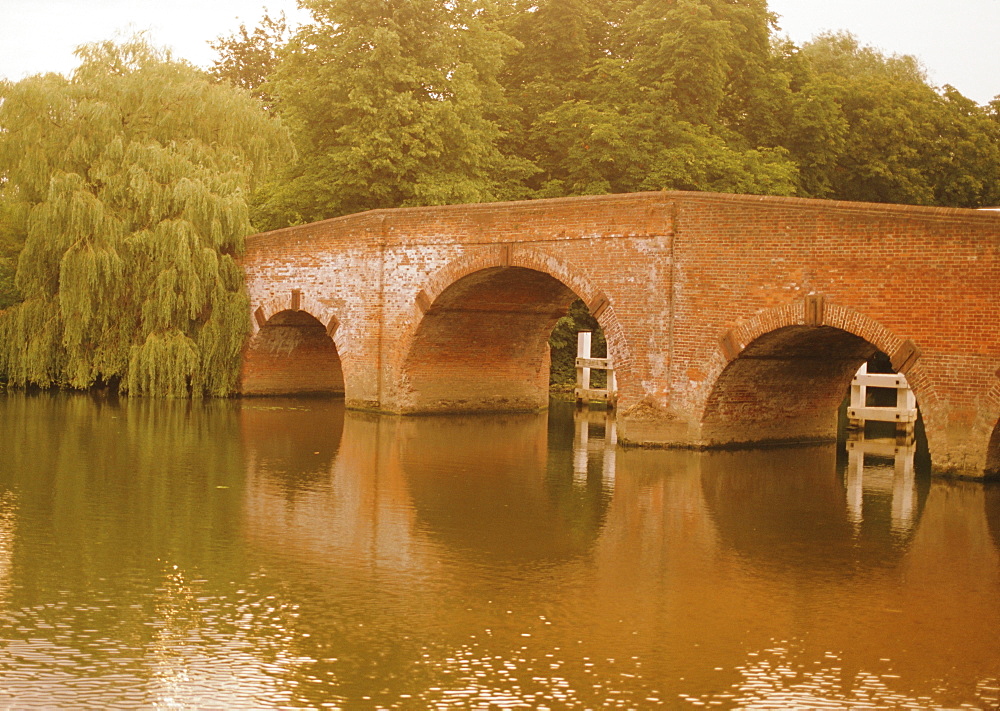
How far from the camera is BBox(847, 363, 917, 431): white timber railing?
70.9 ft

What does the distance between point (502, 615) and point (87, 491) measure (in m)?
6.52

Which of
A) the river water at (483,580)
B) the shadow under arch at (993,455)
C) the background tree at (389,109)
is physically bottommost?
the river water at (483,580)

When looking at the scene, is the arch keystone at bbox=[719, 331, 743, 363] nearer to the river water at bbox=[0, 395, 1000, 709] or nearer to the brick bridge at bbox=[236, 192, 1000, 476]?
the brick bridge at bbox=[236, 192, 1000, 476]

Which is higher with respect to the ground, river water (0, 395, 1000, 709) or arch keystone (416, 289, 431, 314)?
arch keystone (416, 289, 431, 314)

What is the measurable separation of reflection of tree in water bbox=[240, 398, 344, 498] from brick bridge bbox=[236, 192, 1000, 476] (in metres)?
1.22

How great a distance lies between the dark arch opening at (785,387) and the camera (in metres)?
17.5

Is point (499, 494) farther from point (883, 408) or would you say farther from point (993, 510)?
point (883, 408)

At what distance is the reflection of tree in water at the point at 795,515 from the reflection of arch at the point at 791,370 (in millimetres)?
656

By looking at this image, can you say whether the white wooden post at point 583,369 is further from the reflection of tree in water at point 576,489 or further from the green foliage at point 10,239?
the green foliage at point 10,239

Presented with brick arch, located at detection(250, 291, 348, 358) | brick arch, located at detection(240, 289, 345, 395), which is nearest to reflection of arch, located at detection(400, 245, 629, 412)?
brick arch, located at detection(250, 291, 348, 358)

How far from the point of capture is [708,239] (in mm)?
17469

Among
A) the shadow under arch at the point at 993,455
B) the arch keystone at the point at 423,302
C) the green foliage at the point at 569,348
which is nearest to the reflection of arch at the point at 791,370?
the shadow under arch at the point at 993,455

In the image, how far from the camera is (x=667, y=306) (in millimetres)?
17953

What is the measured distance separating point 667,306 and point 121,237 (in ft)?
38.6
